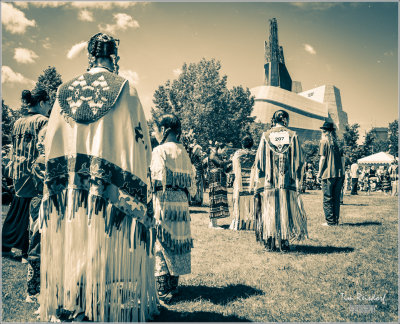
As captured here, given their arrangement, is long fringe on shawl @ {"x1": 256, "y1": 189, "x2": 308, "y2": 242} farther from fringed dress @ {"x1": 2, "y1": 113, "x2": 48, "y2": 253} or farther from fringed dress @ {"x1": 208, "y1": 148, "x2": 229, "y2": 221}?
fringed dress @ {"x1": 2, "y1": 113, "x2": 48, "y2": 253}

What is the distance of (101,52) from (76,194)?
3.99 feet

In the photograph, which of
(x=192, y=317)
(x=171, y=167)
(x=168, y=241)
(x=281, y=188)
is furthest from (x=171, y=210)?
(x=281, y=188)

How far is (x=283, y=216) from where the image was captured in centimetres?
502

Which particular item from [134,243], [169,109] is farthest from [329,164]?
[169,109]

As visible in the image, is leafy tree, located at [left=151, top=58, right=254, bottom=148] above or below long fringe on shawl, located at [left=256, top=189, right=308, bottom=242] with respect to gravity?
above

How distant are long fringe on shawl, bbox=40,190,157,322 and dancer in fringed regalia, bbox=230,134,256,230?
4.93 m

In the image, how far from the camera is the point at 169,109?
44.2m

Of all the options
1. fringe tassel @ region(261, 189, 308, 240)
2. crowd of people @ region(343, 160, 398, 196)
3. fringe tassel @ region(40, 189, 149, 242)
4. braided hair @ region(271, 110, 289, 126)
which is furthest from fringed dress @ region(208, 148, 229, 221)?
crowd of people @ region(343, 160, 398, 196)

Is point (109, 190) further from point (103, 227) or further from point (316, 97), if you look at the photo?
point (316, 97)

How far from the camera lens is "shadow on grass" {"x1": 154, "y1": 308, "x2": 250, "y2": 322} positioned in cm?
278

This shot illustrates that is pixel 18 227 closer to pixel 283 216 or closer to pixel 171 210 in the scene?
pixel 171 210

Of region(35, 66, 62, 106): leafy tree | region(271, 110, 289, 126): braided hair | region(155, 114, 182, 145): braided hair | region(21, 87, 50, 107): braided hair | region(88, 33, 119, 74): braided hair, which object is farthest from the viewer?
region(35, 66, 62, 106): leafy tree

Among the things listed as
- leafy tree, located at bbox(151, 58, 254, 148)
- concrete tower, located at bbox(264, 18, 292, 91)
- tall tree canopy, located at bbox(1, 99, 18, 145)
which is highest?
concrete tower, located at bbox(264, 18, 292, 91)

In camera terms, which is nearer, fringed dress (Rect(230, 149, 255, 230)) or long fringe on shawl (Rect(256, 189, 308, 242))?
long fringe on shawl (Rect(256, 189, 308, 242))
